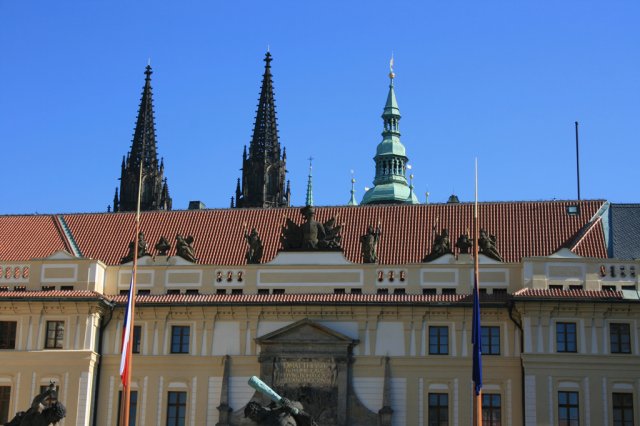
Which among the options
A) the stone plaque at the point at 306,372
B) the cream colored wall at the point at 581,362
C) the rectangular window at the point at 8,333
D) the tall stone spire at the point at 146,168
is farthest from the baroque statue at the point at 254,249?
the tall stone spire at the point at 146,168

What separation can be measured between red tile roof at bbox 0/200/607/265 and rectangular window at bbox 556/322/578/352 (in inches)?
189

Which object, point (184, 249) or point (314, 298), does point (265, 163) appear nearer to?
point (184, 249)

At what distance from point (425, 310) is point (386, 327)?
1.89 metres

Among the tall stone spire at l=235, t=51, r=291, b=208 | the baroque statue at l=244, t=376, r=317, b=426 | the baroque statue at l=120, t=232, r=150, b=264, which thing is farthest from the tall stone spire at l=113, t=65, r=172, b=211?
the baroque statue at l=244, t=376, r=317, b=426

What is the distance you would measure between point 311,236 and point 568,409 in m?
14.2

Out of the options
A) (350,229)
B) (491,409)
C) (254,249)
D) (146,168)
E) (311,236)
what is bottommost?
(491,409)

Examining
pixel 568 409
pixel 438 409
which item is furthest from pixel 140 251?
pixel 568 409

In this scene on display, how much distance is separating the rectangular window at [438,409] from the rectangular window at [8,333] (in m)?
19.1

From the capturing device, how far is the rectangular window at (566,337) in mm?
61250

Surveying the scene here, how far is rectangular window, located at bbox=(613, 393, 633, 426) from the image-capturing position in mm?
60156

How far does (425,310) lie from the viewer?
63.1 m

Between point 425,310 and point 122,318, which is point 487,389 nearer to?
point 425,310

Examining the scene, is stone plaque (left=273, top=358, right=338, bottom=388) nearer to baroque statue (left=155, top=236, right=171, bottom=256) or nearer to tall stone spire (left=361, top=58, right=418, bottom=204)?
baroque statue (left=155, top=236, right=171, bottom=256)

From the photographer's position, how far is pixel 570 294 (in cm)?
6159
